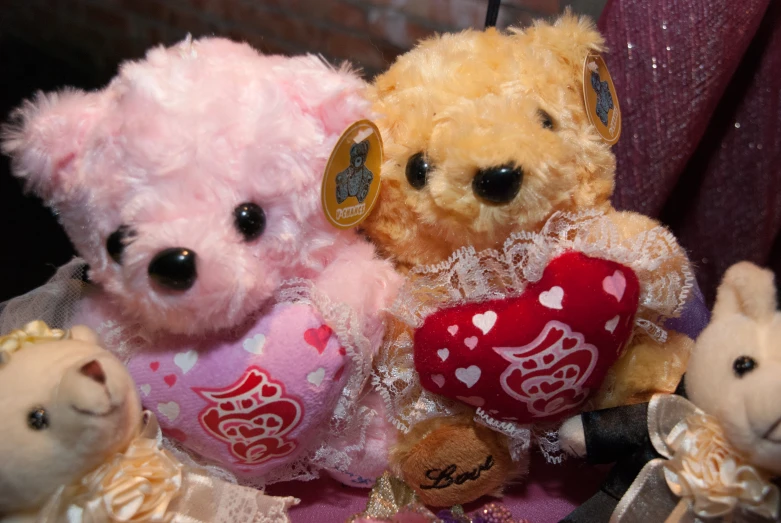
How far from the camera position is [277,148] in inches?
25.4

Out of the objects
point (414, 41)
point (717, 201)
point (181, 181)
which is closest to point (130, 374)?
point (181, 181)

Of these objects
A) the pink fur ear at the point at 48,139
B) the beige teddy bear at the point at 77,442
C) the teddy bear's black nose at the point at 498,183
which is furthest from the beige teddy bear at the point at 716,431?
the pink fur ear at the point at 48,139

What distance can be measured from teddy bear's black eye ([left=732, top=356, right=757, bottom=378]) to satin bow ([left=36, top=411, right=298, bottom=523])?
0.50 meters

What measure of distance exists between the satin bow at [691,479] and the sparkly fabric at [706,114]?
1.45 ft

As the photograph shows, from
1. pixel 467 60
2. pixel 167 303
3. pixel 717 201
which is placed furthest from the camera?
pixel 717 201

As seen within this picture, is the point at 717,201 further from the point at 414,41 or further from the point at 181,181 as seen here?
the point at 181,181

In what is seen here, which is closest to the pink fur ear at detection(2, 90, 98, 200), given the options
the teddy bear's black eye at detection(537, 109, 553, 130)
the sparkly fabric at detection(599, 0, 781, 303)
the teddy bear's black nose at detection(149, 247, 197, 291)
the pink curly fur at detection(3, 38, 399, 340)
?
the pink curly fur at detection(3, 38, 399, 340)

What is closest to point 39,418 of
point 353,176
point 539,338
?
point 353,176

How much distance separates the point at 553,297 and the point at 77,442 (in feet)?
1.57

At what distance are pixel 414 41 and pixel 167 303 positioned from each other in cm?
76

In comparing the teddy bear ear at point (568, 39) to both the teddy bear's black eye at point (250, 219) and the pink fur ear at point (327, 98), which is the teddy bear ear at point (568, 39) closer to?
the pink fur ear at point (327, 98)

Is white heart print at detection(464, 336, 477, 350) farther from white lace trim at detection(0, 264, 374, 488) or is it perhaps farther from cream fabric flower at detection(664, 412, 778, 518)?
cream fabric flower at detection(664, 412, 778, 518)

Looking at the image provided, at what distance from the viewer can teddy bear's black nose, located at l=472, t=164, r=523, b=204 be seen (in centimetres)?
63

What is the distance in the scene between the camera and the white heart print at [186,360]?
67 centimetres
